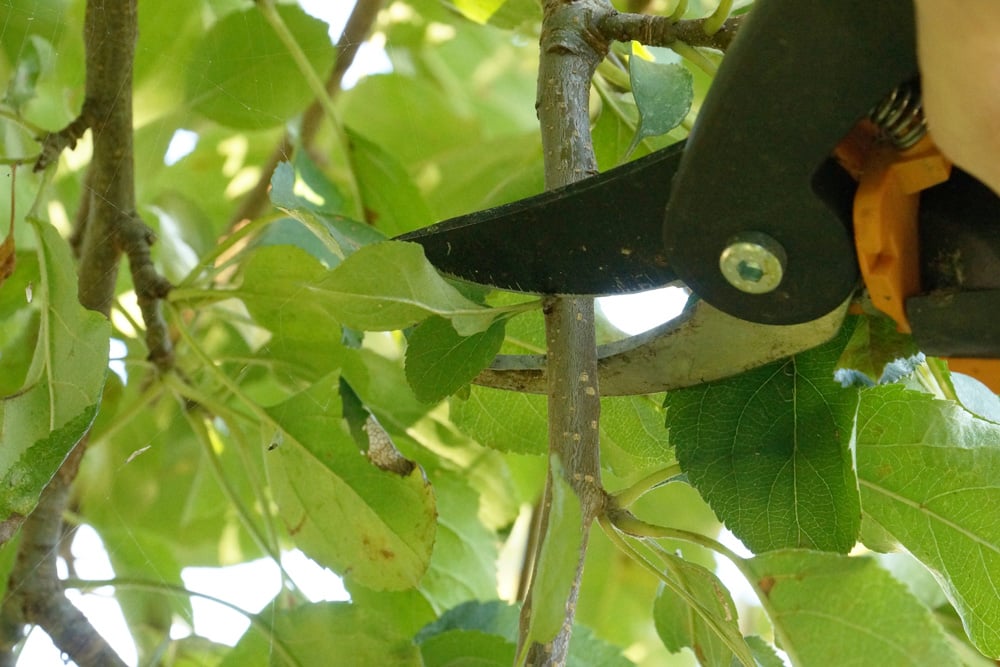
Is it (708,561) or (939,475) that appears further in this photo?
(708,561)

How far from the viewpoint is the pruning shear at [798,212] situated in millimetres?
226

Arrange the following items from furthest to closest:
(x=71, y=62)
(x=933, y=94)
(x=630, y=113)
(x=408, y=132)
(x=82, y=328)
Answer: (x=408, y=132)
(x=71, y=62)
(x=630, y=113)
(x=82, y=328)
(x=933, y=94)

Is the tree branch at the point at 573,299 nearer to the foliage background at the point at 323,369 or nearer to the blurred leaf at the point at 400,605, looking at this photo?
the foliage background at the point at 323,369

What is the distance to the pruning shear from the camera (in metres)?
0.23

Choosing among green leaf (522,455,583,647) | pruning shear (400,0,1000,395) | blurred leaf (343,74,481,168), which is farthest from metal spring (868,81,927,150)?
blurred leaf (343,74,481,168)

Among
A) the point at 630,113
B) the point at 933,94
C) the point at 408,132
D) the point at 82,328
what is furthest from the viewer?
the point at 408,132

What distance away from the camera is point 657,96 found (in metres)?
0.37

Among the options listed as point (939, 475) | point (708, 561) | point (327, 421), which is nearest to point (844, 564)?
point (939, 475)

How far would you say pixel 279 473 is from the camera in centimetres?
42

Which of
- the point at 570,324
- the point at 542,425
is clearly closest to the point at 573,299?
the point at 570,324

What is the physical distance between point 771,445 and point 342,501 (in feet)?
0.52

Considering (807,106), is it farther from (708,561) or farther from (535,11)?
(708,561)

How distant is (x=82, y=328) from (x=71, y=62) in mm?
276

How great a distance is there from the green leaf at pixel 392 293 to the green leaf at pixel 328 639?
13 cm
